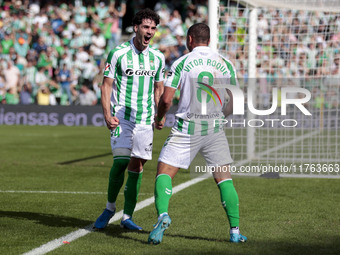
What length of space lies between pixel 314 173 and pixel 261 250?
5098 mm

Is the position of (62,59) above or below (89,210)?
above

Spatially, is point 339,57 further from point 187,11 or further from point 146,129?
point 187,11

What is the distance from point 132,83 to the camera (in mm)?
5078

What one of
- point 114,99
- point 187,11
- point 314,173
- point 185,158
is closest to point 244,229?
point 185,158

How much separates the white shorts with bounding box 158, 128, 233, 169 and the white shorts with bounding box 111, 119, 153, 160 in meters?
0.65

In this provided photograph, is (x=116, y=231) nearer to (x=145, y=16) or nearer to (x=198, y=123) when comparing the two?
(x=198, y=123)

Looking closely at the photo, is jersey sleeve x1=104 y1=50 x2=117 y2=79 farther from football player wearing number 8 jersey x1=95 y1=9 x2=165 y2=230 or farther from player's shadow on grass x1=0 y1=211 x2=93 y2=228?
player's shadow on grass x1=0 y1=211 x2=93 y2=228

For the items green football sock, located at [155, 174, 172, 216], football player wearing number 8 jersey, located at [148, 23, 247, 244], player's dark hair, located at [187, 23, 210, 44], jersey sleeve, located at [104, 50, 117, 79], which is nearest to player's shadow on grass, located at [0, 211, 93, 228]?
green football sock, located at [155, 174, 172, 216]

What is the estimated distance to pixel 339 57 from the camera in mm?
10273

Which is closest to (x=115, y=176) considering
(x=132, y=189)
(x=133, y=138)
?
(x=132, y=189)

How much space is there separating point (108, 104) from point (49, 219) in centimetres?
145

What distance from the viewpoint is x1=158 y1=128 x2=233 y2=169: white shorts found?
14.4 feet

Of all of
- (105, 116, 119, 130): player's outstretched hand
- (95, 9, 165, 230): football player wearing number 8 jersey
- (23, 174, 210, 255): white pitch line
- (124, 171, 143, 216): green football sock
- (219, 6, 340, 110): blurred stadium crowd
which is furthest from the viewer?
(219, 6, 340, 110): blurred stadium crowd

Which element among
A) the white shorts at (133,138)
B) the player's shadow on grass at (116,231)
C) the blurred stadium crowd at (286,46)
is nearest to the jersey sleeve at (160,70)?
the white shorts at (133,138)
